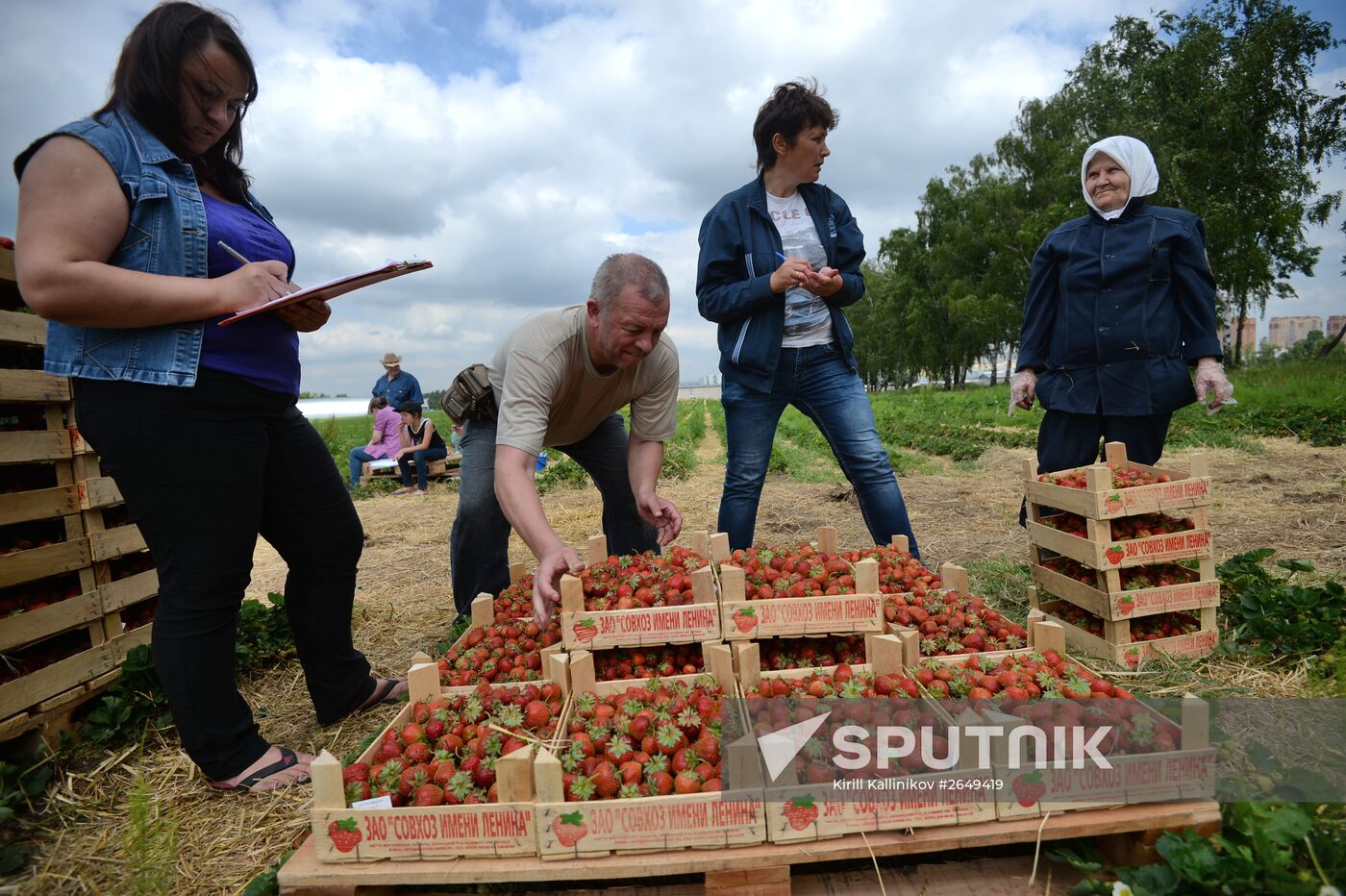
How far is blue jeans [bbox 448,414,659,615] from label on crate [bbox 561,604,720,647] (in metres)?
1.11

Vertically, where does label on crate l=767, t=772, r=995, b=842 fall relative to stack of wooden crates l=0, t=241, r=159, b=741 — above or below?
below

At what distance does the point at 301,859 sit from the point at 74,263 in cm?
159

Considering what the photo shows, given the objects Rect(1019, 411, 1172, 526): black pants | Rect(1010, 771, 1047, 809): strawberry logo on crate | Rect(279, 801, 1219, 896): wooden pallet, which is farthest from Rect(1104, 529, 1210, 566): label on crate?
Rect(1010, 771, 1047, 809): strawberry logo on crate

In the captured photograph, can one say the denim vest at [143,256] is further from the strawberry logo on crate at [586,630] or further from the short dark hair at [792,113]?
the short dark hair at [792,113]

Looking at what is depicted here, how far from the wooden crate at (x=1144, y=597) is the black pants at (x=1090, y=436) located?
2.31 feet

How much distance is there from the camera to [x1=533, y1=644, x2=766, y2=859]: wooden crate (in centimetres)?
160

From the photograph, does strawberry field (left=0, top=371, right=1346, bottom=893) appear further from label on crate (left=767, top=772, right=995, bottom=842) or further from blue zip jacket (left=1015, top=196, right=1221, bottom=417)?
blue zip jacket (left=1015, top=196, right=1221, bottom=417)

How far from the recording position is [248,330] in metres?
2.16

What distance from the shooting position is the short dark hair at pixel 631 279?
2.58m

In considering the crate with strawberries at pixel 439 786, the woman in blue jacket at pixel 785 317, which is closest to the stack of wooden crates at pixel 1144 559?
the woman in blue jacket at pixel 785 317

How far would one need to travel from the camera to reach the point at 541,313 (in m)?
3.07

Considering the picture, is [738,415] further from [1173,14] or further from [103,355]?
[1173,14]

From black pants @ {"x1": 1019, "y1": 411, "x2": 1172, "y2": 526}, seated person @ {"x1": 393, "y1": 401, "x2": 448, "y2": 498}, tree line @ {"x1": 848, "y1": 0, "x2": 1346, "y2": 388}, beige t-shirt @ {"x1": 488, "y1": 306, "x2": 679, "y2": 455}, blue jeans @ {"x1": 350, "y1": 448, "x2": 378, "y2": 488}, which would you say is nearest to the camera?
beige t-shirt @ {"x1": 488, "y1": 306, "x2": 679, "y2": 455}

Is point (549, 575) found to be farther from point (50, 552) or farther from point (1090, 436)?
point (1090, 436)
